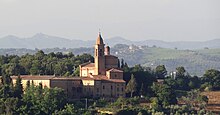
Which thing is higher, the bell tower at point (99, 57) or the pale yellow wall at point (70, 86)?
the bell tower at point (99, 57)

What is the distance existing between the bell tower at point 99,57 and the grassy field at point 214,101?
698 centimetres

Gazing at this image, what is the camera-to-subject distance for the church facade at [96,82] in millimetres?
44719

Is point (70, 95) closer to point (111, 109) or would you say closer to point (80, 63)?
point (111, 109)

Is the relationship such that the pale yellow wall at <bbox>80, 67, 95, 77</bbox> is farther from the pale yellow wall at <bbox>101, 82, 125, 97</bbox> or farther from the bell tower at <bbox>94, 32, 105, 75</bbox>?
the pale yellow wall at <bbox>101, 82, 125, 97</bbox>

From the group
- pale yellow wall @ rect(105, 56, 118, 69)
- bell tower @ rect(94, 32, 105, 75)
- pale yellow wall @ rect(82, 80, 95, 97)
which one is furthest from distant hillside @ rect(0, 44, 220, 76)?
pale yellow wall @ rect(82, 80, 95, 97)

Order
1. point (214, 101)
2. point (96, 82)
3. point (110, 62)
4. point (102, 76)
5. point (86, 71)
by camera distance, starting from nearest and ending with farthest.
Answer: point (96, 82), point (102, 76), point (110, 62), point (86, 71), point (214, 101)

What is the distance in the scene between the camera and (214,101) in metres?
49.8

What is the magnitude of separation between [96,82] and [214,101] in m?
8.97

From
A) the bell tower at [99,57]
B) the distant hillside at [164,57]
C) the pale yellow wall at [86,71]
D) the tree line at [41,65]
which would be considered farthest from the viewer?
the distant hillside at [164,57]

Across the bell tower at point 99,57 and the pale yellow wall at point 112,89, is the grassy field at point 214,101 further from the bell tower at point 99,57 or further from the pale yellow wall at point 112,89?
the bell tower at point 99,57

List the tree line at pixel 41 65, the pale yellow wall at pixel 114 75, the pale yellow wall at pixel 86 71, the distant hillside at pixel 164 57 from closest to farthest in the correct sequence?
Result: the pale yellow wall at pixel 114 75 → the pale yellow wall at pixel 86 71 → the tree line at pixel 41 65 → the distant hillside at pixel 164 57

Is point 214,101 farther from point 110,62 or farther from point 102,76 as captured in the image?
point 102,76

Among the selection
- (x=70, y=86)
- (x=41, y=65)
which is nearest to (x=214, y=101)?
(x=70, y=86)

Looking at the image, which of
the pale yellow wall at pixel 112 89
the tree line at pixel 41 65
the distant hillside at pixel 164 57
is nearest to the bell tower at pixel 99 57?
the pale yellow wall at pixel 112 89
